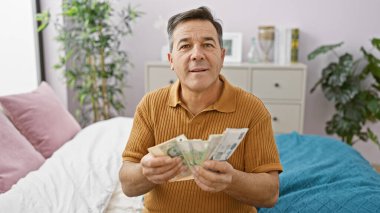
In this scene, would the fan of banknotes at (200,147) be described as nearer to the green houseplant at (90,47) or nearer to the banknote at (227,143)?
the banknote at (227,143)

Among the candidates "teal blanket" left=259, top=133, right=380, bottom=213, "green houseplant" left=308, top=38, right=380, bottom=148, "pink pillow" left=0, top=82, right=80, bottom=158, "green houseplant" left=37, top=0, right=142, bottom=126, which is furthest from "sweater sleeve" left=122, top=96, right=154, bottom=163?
"green houseplant" left=308, top=38, right=380, bottom=148

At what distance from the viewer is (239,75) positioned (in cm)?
321

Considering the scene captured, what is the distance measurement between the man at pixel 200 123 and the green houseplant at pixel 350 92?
2230 mm

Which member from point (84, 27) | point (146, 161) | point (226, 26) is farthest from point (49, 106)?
point (226, 26)

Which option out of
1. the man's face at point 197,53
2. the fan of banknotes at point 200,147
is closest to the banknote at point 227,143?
the fan of banknotes at point 200,147

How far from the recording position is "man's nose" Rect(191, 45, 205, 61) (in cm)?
119

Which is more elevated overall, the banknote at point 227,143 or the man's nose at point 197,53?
the man's nose at point 197,53

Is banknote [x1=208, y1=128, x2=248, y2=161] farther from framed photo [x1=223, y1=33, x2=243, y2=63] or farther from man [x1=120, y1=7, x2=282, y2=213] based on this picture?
framed photo [x1=223, y1=33, x2=243, y2=63]

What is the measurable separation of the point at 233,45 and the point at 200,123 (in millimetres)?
2276

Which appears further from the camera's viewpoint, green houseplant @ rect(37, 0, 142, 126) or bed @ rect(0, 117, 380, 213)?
green houseplant @ rect(37, 0, 142, 126)

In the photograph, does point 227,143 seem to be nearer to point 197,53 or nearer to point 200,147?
point 200,147

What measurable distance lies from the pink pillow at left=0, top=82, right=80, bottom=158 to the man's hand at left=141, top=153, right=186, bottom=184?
118 cm

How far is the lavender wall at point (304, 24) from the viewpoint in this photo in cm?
345

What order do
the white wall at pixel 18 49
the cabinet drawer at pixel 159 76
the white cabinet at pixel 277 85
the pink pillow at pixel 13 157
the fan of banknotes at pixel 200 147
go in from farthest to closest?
the cabinet drawer at pixel 159 76 → the white cabinet at pixel 277 85 → the white wall at pixel 18 49 → the pink pillow at pixel 13 157 → the fan of banknotes at pixel 200 147
